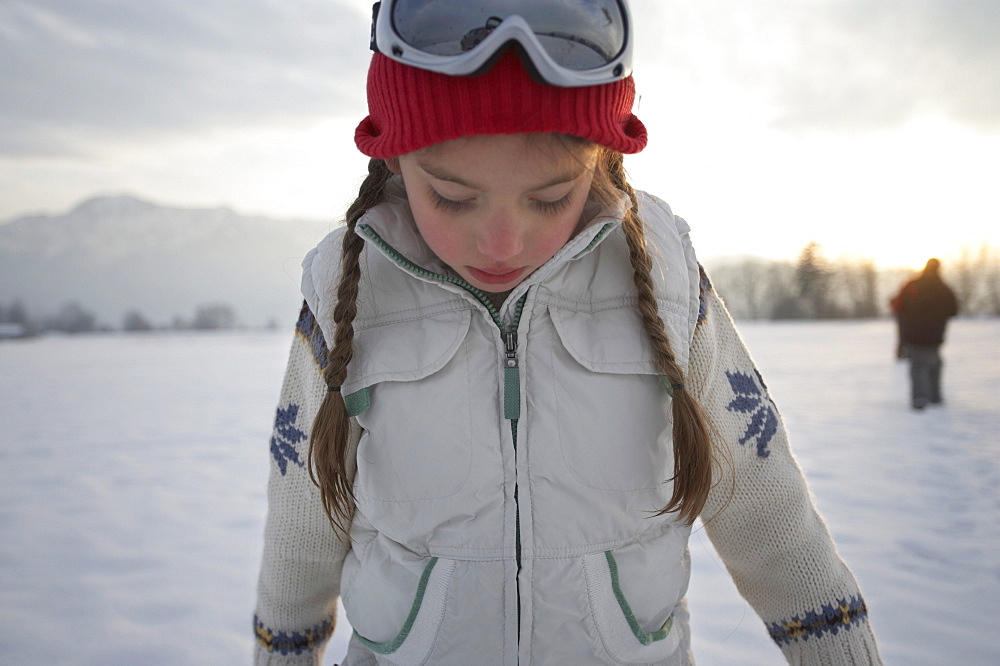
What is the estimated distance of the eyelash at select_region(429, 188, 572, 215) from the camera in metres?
1.03

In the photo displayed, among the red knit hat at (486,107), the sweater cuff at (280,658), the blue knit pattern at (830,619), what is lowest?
the sweater cuff at (280,658)

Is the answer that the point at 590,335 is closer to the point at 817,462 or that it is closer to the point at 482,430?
the point at 482,430

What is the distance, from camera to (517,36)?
0.94m

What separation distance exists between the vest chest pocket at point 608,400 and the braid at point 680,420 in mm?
46

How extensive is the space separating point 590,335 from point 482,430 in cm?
27

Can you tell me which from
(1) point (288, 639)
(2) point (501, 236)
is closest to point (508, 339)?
(2) point (501, 236)

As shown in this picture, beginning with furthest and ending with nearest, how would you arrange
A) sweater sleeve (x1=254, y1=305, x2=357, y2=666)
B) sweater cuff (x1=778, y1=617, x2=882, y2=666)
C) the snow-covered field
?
the snow-covered field < sweater sleeve (x1=254, y1=305, x2=357, y2=666) < sweater cuff (x1=778, y1=617, x2=882, y2=666)

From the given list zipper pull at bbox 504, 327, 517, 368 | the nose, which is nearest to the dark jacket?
zipper pull at bbox 504, 327, 517, 368

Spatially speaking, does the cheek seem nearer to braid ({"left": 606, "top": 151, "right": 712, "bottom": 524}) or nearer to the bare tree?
braid ({"left": 606, "top": 151, "right": 712, "bottom": 524})

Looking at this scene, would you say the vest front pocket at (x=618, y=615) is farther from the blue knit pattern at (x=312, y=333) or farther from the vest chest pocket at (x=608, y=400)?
the blue knit pattern at (x=312, y=333)

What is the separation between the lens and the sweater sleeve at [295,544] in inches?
51.6

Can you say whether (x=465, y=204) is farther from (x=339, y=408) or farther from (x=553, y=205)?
(x=339, y=408)

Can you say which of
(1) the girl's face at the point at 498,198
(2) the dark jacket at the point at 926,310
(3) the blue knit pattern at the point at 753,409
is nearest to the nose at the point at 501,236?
(1) the girl's face at the point at 498,198

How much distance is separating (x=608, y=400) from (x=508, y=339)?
219mm
